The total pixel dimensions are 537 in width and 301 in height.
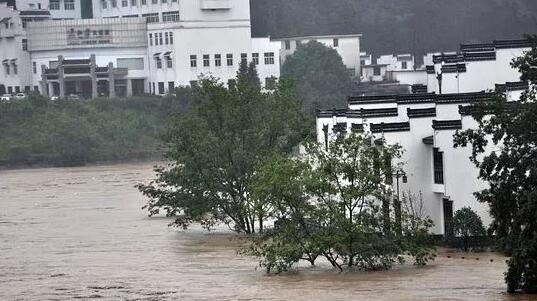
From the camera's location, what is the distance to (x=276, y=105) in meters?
47.9

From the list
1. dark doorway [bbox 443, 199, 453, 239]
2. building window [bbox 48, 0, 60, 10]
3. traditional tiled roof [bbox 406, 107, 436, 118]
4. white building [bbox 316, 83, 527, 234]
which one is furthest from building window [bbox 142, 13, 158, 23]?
dark doorway [bbox 443, 199, 453, 239]

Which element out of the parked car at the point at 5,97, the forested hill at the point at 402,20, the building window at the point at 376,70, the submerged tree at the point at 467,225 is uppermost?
the forested hill at the point at 402,20

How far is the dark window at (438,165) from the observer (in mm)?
41375

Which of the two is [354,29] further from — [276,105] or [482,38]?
[276,105]

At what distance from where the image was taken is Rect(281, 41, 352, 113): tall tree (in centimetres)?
10138

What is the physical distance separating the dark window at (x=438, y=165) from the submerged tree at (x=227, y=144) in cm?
A: 624

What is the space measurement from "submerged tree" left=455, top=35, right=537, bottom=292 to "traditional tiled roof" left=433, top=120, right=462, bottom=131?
9.51m

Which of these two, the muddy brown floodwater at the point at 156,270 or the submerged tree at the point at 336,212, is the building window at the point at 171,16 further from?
the submerged tree at the point at 336,212

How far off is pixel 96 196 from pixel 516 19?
219 feet

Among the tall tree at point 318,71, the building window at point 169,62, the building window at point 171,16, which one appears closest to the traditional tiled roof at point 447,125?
the tall tree at point 318,71

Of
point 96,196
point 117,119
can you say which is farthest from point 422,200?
point 117,119

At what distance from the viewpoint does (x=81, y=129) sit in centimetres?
9138

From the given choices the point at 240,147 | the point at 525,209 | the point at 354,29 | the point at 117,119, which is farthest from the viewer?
the point at 354,29

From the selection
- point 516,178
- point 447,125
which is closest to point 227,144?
point 447,125
